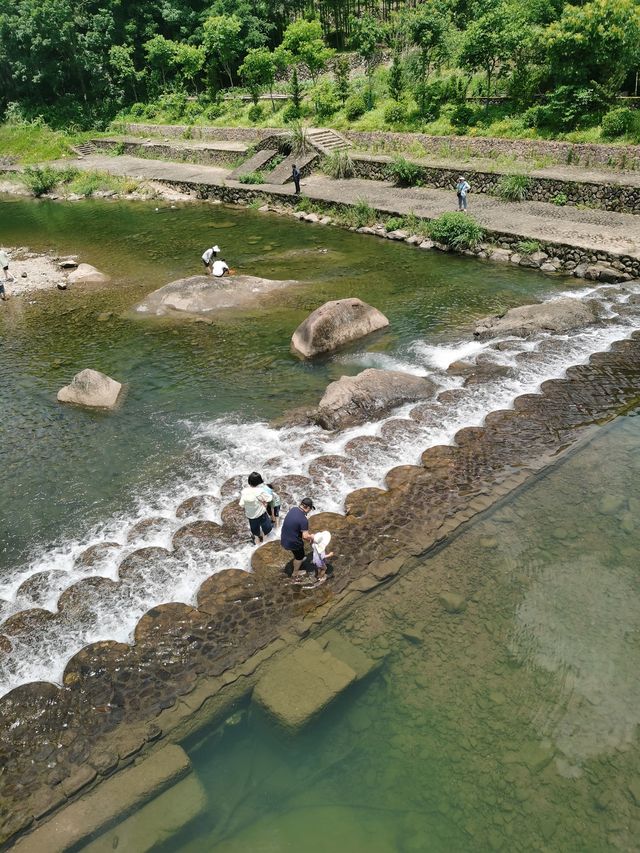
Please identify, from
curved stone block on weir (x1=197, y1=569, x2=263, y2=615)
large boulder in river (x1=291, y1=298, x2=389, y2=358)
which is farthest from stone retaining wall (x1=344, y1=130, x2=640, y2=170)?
curved stone block on weir (x1=197, y1=569, x2=263, y2=615)

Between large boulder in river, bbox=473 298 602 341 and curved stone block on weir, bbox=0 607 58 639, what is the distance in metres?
12.5

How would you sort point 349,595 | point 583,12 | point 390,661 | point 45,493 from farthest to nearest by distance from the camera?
point 583,12 → point 45,493 → point 349,595 → point 390,661

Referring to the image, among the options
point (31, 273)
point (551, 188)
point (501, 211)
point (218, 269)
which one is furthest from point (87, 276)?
point (551, 188)

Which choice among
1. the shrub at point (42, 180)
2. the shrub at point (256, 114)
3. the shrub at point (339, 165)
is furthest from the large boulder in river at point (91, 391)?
the shrub at point (256, 114)

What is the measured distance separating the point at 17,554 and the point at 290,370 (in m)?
7.89

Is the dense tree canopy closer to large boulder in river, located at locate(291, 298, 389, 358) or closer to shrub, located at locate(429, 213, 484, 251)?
shrub, located at locate(429, 213, 484, 251)

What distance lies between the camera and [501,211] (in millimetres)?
→ 24906

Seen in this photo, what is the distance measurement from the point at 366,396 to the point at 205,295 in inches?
351

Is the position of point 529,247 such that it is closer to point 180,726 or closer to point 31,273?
point 180,726

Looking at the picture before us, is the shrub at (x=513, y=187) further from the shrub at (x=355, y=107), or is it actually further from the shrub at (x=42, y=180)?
the shrub at (x=42, y=180)

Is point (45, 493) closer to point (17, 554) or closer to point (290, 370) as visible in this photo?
point (17, 554)

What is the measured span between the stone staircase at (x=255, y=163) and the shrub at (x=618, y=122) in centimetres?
1833

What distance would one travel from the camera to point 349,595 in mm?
9141

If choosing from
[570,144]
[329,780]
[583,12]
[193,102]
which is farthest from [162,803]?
[193,102]
